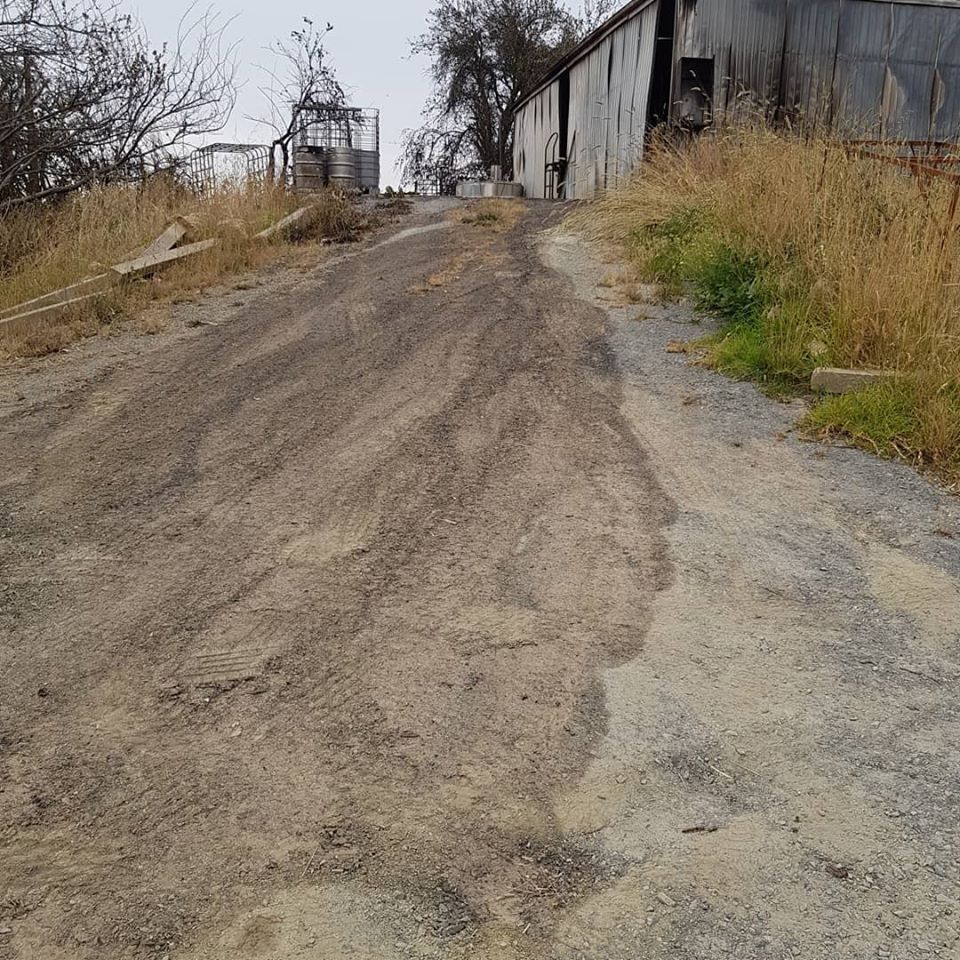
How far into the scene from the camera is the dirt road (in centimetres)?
189

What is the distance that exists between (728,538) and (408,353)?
10.0 ft

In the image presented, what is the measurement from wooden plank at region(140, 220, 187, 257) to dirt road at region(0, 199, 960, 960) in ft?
13.8

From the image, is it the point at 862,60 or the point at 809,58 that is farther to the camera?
the point at 862,60

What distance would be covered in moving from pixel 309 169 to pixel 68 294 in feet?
30.3

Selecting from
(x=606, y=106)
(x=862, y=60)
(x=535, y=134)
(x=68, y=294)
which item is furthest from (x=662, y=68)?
(x=535, y=134)

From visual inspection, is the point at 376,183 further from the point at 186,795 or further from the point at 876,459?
the point at 186,795

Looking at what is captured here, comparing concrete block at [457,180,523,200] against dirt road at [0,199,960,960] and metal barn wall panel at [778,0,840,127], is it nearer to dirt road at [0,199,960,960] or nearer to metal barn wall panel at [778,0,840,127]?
metal barn wall panel at [778,0,840,127]

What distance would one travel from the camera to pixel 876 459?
169 inches

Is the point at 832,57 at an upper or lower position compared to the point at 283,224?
upper

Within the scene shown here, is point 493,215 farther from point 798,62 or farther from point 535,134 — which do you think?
point 535,134

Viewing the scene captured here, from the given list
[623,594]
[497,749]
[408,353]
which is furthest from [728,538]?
[408,353]

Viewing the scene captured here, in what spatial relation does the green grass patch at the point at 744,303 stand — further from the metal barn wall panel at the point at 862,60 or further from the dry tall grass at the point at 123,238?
the metal barn wall panel at the point at 862,60

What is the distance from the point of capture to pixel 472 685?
101 inches

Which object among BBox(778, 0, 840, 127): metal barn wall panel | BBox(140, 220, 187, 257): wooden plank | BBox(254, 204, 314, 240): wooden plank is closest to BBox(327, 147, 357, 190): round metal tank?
BBox(254, 204, 314, 240): wooden plank
